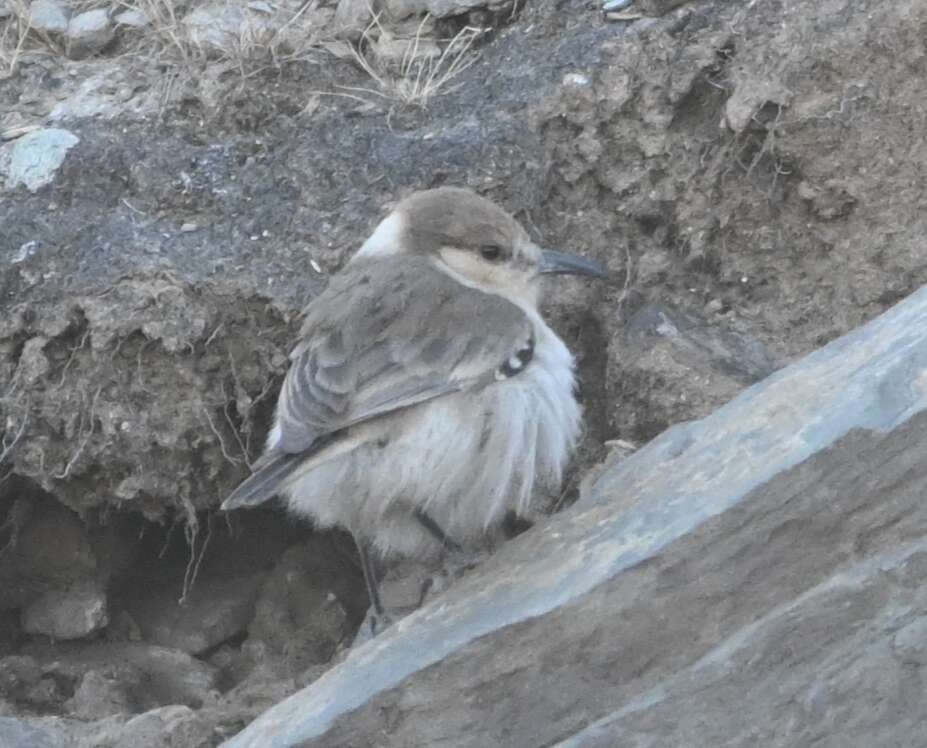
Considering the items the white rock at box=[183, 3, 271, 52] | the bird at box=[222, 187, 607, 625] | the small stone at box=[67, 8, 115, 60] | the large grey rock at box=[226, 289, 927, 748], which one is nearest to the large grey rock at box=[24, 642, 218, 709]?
the bird at box=[222, 187, 607, 625]

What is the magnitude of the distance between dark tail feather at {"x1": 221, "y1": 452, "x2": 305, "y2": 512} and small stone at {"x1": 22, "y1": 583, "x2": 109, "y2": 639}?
1.75m

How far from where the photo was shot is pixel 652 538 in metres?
4.67

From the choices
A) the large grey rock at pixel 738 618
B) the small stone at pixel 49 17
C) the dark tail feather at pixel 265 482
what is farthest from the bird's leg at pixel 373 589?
the small stone at pixel 49 17

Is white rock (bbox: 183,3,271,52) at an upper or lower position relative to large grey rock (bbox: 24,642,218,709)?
upper

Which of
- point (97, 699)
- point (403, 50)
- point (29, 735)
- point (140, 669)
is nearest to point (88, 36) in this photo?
point (403, 50)

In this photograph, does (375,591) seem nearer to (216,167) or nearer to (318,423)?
(318,423)

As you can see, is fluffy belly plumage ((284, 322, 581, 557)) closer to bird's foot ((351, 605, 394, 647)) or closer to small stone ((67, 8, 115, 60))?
bird's foot ((351, 605, 394, 647))

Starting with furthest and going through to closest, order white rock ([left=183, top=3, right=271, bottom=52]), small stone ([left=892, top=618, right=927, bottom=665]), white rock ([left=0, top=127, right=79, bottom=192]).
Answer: white rock ([left=183, top=3, right=271, bottom=52]) < white rock ([left=0, top=127, right=79, bottom=192]) < small stone ([left=892, top=618, right=927, bottom=665])

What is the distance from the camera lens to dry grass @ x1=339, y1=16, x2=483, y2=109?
23.3ft

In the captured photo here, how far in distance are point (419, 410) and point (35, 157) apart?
2.50 metres

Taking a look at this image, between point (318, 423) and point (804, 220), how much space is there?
7.71ft

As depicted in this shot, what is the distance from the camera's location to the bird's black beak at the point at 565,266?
6.06 metres

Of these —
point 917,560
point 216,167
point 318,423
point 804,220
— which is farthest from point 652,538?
point 216,167

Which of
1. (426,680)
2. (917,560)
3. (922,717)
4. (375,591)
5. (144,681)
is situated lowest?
(144,681)
